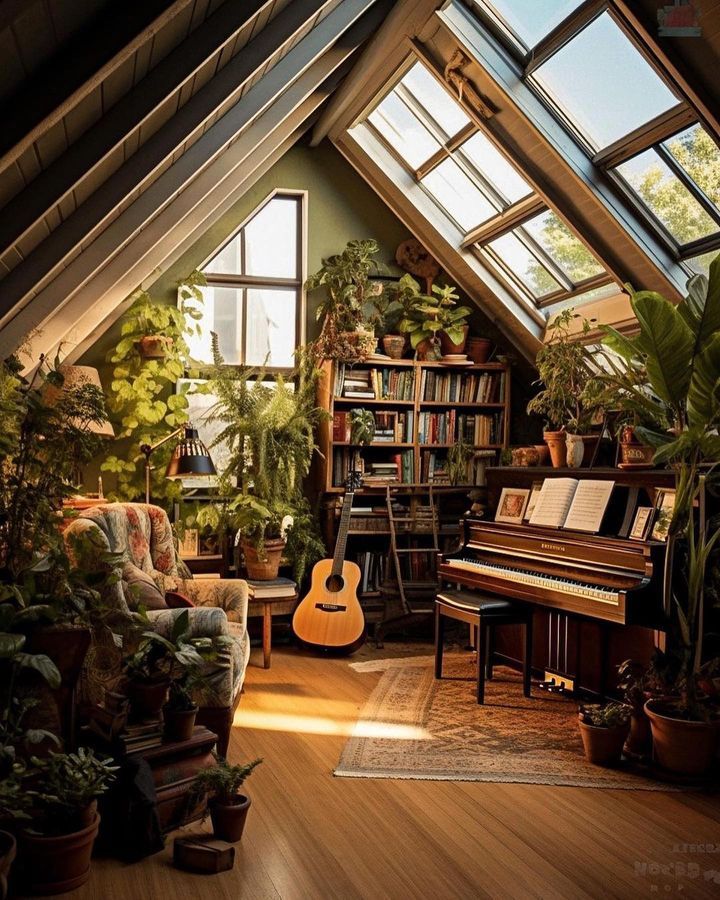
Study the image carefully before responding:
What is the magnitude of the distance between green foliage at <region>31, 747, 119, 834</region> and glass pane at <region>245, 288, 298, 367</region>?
164 inches

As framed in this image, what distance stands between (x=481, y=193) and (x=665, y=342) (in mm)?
2483

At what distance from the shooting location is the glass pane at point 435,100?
5258 millimetres

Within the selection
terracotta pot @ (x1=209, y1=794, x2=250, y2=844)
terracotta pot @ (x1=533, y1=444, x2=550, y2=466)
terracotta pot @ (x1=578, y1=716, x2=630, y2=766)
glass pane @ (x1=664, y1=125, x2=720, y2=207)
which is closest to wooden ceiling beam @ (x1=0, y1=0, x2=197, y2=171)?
terracotta pot @ (x1=209, y1=794, x2=250, y2=844)

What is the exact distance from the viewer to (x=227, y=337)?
6.47 meters

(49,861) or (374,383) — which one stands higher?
(374,383)

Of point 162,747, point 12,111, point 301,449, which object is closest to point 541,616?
point 301,449

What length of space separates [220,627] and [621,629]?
2.09 m

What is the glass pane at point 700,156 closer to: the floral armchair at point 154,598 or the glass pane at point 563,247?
the glass pane at point 563,247

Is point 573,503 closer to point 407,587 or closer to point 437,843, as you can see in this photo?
point 407,587

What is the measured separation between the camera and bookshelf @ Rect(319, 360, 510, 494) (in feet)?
20.5

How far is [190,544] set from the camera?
5.98 metres

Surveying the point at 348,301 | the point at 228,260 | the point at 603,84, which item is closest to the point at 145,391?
the point at 228,260

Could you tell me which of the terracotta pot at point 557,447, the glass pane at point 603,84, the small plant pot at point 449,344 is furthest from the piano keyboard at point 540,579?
the glass pane at point 603,84

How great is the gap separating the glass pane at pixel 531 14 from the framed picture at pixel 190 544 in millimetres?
3650
